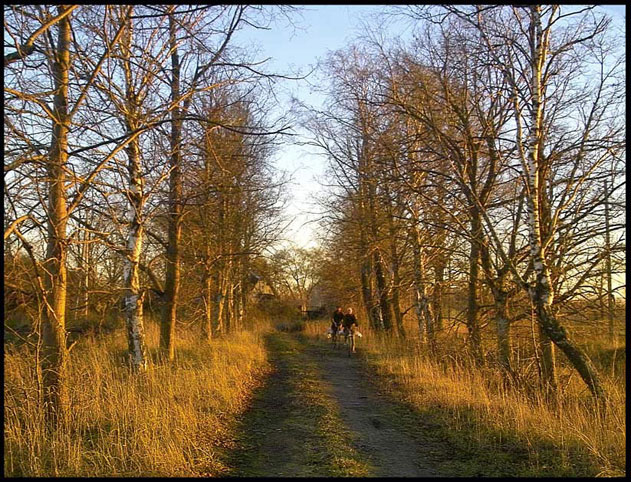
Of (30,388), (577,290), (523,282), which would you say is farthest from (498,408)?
(30,388)

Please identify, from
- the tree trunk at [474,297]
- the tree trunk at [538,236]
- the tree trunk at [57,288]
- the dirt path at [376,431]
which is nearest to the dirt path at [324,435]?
the dirt path at [376,431]

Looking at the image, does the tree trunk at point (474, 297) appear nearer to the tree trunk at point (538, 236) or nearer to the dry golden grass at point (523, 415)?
the dry golden grass at point (523, 415)

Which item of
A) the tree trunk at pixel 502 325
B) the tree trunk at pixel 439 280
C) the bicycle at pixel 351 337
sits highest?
the tree trunk at pixel 439 280

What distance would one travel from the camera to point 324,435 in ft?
22.8

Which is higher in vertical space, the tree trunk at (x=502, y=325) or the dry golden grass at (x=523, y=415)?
the tree trunk at (x=502, y=325)

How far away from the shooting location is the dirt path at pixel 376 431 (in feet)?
19.0

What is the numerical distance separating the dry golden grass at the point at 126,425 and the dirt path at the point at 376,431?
1694 mm

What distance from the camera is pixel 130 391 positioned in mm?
7504

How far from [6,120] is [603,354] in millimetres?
17239

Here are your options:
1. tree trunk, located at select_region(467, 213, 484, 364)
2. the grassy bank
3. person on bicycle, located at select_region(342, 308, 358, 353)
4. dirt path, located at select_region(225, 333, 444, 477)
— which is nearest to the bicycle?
person on bicycle, located at select_region(342, 308, 358, 353)

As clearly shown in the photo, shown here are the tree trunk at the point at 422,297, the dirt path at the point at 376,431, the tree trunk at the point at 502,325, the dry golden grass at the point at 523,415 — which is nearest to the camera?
the dry golden grass at the point at 523,415

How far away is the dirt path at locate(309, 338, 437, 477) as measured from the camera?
19.0ft

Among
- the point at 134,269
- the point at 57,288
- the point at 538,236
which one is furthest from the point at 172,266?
the point at 538,236

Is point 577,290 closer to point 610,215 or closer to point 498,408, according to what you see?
point 610,215
